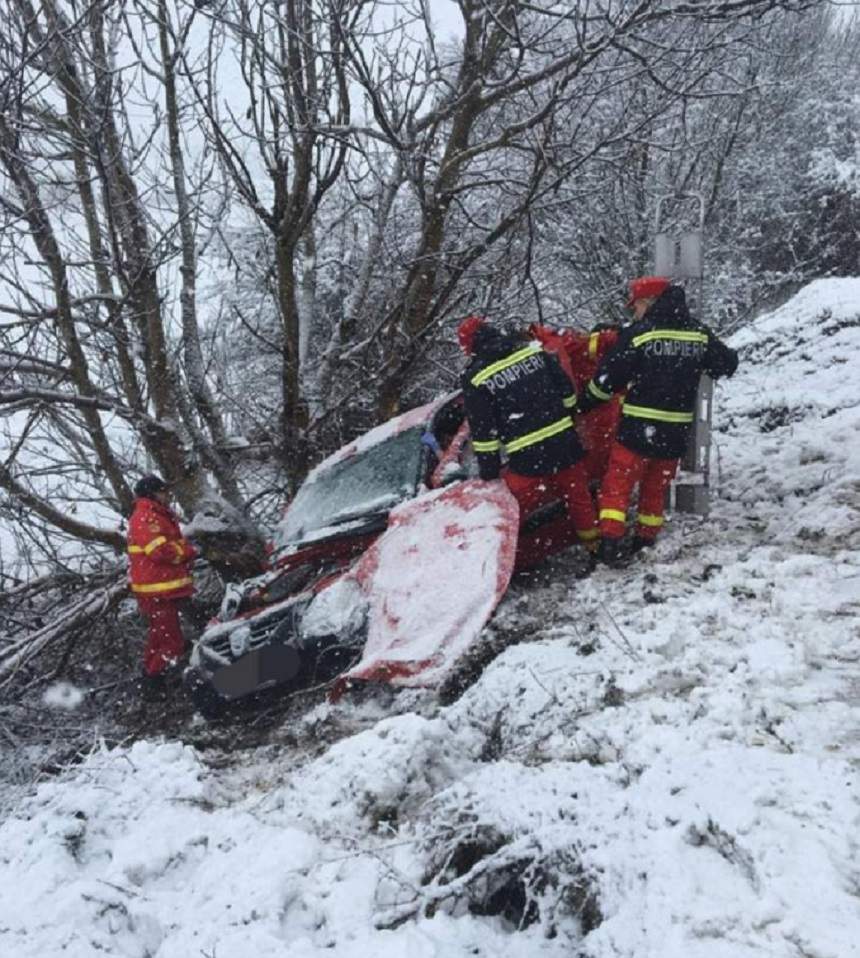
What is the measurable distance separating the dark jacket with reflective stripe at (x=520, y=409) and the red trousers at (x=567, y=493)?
0.07 m

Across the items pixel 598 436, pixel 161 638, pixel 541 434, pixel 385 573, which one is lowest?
pixel 161 638

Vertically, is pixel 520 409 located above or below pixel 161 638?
above

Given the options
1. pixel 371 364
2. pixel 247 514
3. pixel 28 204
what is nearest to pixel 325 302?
pixel 371 364

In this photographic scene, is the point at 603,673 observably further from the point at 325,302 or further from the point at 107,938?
the point at 325,302

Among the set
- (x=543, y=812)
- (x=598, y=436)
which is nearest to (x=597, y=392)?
(x=598, y=436)

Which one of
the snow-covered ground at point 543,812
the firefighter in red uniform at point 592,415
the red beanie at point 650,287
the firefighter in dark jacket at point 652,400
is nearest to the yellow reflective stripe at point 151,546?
the snow-covered ground at point 543,812

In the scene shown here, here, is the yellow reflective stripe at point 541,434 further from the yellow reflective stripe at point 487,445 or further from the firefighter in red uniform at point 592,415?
the firefighter in red uniform at point 592,415

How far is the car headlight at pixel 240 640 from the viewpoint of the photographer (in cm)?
479

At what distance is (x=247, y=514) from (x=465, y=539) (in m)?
3.83

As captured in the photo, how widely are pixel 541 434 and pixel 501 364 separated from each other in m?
0.51

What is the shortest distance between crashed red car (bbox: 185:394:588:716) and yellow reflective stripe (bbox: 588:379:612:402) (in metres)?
0.77

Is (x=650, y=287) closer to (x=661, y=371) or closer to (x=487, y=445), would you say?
(x=661, y=371)

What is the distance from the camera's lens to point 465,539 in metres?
4.36

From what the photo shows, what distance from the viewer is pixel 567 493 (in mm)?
5109
